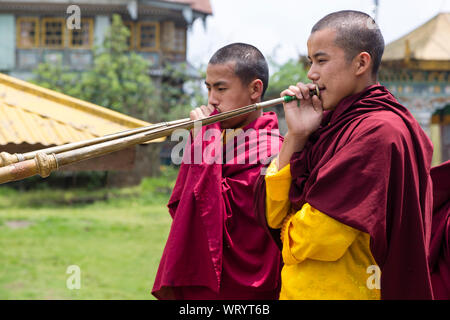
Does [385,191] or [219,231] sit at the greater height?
[385,191]

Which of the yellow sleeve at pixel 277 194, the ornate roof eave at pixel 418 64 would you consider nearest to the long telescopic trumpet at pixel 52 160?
the yellow sleeve at pixel 277 194

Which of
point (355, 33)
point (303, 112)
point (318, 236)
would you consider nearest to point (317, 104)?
point (303, 112)

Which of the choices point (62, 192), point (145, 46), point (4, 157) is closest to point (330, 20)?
point (4, 157)

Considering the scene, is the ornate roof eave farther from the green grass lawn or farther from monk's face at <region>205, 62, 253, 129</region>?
monk's face at <region>205, 62, 253, 129</region>

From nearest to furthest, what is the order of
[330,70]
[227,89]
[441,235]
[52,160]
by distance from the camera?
[52,160]
[330,70]
[441,235]
[227,89]

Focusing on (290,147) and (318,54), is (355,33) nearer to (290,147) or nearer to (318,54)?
(318,54)

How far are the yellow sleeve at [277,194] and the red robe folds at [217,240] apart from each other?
20.3 inches

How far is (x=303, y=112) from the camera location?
210 centimetres

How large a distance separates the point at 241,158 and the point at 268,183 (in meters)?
0.67

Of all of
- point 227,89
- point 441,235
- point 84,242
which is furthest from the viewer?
point 84,242

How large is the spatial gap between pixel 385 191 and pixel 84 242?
11.5 m

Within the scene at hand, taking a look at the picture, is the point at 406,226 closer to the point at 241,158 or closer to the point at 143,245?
the point at 241,158

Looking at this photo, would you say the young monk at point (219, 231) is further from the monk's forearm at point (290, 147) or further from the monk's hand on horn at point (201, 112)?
the monk's forearm at point (290, 147)

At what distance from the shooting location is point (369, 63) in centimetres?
207
